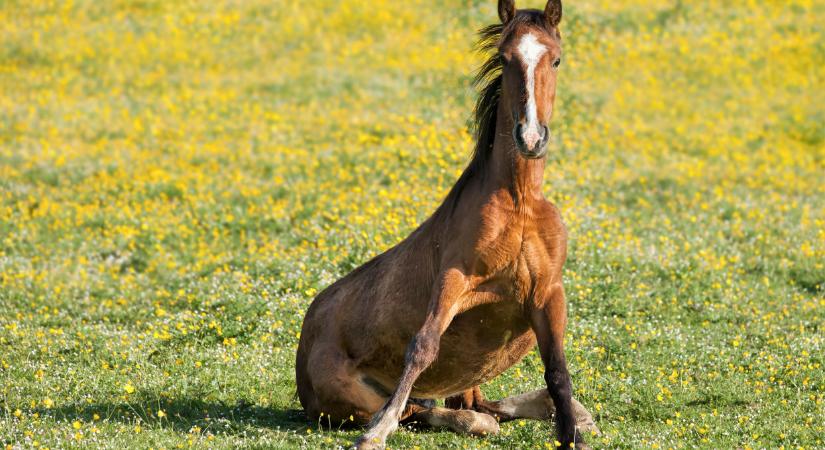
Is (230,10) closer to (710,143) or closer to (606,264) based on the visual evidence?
(710,143)

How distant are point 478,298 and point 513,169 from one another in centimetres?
100

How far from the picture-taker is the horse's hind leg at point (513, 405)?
A: 28.4ft

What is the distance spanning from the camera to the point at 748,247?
50.2 feet

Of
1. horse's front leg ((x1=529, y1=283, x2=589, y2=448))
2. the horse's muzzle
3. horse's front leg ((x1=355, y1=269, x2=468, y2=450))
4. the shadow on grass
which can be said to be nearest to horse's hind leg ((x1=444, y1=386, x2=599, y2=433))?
horse's front leg ((x1=529, y1=283, x2=589, y2=448))

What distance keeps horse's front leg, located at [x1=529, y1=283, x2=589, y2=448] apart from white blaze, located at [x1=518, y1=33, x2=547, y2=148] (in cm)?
126

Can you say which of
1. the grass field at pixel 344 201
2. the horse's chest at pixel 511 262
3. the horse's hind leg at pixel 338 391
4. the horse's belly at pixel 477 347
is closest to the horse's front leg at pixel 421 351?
the horse's chest at pixel 511 262

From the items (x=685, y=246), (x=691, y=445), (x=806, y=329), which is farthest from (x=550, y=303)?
(x=685, y=246)

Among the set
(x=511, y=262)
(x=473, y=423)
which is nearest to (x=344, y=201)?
(x=473, y=423)

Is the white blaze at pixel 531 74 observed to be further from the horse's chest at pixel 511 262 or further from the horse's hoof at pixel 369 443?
the horse's hoof at pixel 369 443

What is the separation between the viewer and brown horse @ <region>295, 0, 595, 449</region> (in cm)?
735

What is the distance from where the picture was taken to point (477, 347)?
7.91m

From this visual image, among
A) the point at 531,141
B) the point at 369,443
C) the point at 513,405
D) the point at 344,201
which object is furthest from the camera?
the point at 344,201

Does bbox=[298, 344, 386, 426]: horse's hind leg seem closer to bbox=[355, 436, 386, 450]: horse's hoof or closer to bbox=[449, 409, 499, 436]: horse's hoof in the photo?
bbox=[449, 409, 499, 436]: horse's hoof

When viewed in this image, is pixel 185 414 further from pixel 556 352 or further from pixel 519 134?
pixel 519 134
